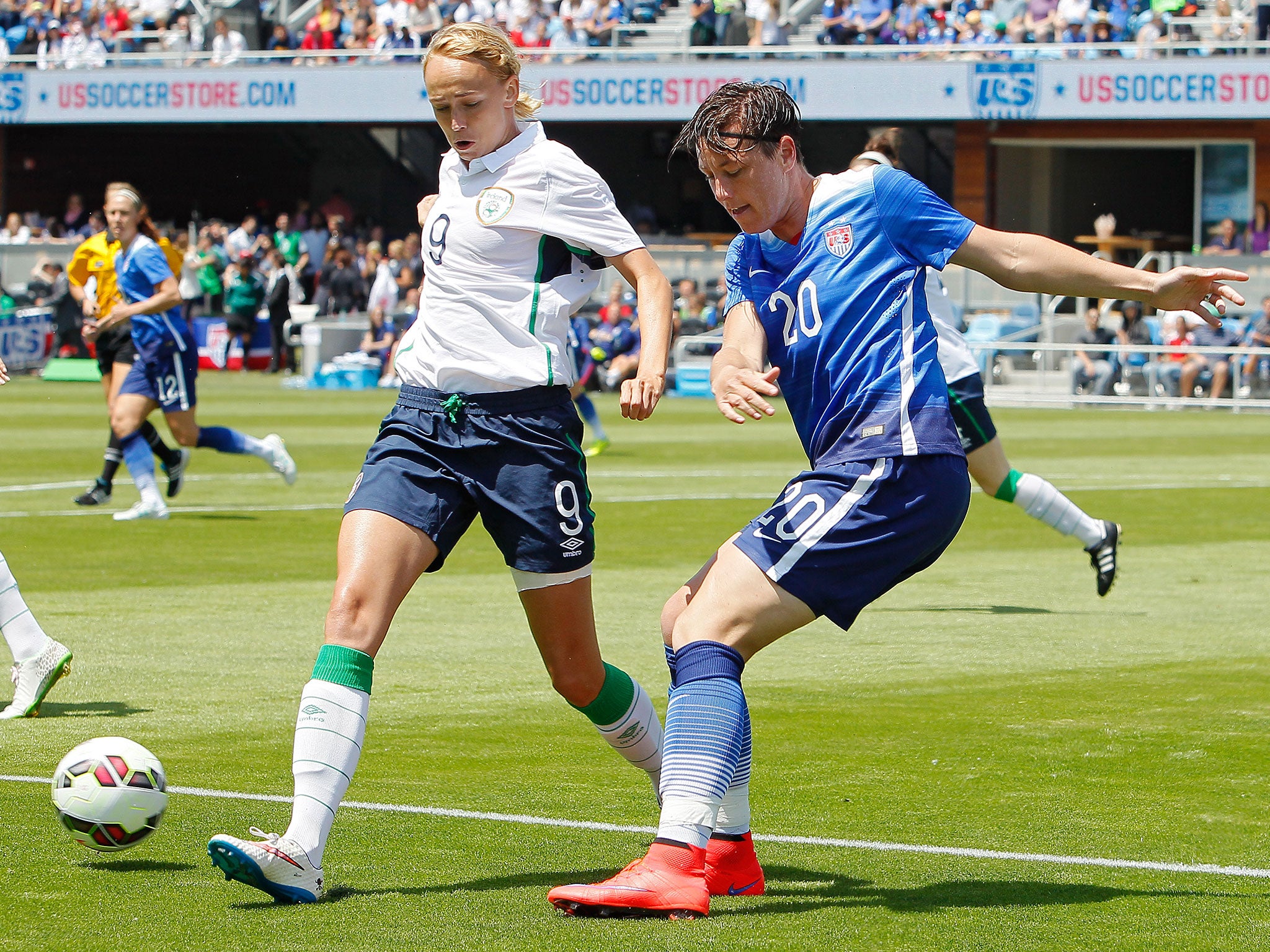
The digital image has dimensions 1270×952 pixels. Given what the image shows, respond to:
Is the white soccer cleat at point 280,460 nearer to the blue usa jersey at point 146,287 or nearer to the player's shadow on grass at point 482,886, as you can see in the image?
the blue usa jersey at point 146,287

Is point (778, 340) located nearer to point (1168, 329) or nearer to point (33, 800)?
point (33, 800)

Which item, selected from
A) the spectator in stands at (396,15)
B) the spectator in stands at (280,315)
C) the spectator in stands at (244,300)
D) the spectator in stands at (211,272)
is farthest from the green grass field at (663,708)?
the spectator in stands at (396,15)

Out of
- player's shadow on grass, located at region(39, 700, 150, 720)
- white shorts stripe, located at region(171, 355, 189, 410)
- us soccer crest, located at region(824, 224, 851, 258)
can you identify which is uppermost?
us soccer crest, located at region(824, 224, 851, 258)

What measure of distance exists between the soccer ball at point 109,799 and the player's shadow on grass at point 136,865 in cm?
3

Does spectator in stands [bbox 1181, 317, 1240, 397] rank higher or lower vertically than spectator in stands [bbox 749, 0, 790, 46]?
lower

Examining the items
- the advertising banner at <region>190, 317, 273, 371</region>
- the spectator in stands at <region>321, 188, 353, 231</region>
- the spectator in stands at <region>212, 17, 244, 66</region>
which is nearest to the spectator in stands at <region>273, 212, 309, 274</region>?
the advertising banner at <region>190, 317, 273, 371</region>

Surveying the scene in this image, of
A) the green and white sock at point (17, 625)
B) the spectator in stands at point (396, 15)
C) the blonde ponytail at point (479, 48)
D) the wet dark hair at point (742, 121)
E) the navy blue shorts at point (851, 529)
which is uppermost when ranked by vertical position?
the spectator in stands at point (396, 15)

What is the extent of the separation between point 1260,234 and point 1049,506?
23431 millimetres

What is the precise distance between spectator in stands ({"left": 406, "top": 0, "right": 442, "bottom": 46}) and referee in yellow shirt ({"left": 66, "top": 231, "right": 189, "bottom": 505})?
25.1 m

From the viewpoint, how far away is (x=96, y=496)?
557 inches

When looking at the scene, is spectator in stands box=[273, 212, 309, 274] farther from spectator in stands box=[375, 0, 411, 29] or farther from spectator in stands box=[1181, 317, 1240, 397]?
spectator in stands box=[1181, 317, 1240, 397]

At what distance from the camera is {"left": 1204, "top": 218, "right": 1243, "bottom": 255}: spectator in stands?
30.0 m

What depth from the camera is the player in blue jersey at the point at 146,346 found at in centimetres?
1251

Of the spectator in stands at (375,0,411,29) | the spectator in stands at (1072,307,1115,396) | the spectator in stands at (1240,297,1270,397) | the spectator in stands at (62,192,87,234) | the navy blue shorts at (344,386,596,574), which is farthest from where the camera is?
the spectator in stands at (62,192,87,234)
